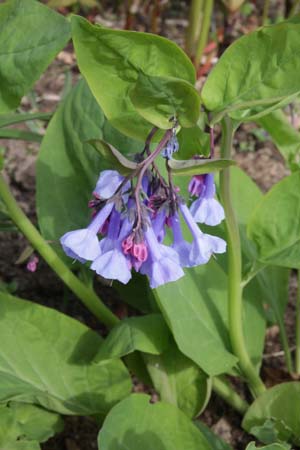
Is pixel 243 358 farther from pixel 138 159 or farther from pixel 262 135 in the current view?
pixel 262 135

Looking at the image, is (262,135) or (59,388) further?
Result: (262,135)

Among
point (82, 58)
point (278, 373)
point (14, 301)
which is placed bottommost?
point (278, 373)

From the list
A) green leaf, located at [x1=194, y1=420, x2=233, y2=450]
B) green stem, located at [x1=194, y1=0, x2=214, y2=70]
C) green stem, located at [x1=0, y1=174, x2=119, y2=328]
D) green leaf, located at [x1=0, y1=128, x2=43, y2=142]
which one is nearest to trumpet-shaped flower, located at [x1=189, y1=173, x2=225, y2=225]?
green stem, located at [x1=0, y1=174, x2=119, y2=328]

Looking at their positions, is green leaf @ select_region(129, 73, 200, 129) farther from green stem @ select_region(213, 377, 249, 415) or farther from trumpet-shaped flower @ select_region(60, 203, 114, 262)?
green stem @ select_region(213, 377, 249, 415)

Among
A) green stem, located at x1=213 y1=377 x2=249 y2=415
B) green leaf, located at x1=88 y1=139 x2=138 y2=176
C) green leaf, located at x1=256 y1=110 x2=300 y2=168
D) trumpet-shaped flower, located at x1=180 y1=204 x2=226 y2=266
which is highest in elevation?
green leaf, located at x1=88 y1=139 x2=138 y2=176

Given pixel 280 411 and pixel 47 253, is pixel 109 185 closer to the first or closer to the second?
pixel 47 253

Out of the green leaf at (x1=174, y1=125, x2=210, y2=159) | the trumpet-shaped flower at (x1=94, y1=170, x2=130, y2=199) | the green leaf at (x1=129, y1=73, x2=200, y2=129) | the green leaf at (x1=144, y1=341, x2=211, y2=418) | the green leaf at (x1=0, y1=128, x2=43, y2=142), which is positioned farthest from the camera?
the green leaf at (x1=0, y1=128, x2=43, y2=142)

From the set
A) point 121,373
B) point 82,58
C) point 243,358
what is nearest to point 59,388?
point 121,373

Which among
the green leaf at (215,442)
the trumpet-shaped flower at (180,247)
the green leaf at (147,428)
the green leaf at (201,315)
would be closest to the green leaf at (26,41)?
the trumpet-shaped flower at (180,247)
